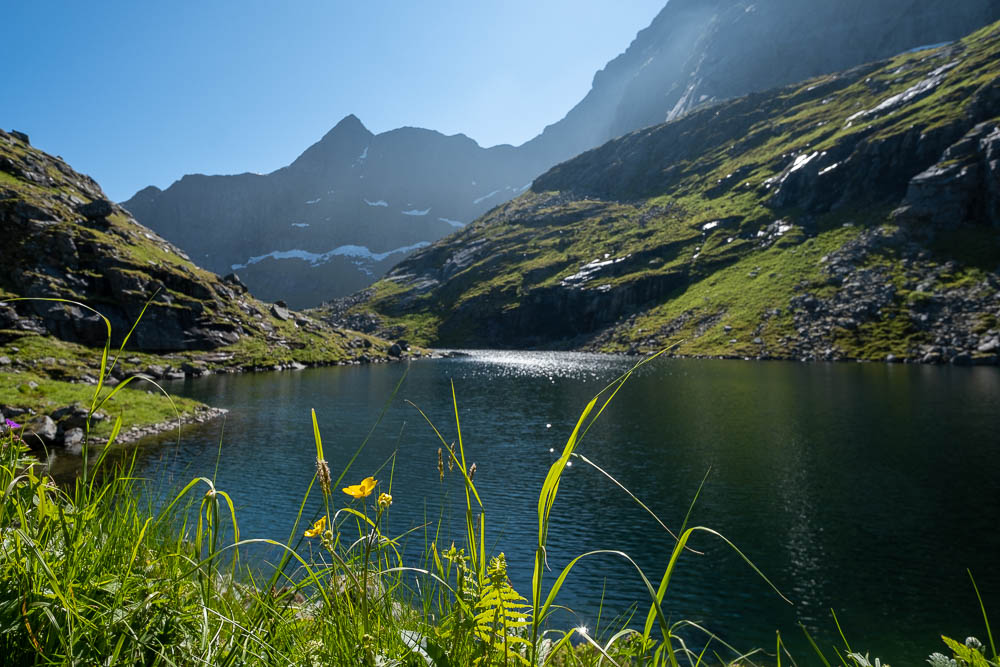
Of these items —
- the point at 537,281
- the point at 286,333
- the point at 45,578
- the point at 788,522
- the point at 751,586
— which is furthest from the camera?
the point at 537,281

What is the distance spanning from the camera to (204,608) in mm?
2643

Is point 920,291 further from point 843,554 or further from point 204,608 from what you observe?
point 204,608

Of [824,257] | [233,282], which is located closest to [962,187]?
[824,257]

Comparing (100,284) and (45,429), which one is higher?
(100,284)

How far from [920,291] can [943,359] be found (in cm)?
2483

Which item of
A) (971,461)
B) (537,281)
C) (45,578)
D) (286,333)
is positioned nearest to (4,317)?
(286,333)

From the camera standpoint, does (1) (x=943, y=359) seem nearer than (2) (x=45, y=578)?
No

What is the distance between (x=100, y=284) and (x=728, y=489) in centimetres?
9224

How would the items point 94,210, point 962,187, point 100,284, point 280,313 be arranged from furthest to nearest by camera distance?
point 962,187 → point 280,313 → point 94,210 → point 100,284

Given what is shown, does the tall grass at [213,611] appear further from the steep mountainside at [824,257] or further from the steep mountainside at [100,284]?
the steep mountainside at [824,257]

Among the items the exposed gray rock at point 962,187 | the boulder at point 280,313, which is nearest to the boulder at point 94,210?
the boulder at point 280,313

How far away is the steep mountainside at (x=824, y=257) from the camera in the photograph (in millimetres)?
99456

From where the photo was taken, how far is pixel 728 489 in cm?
2508

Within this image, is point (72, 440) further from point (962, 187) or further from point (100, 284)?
point (962, 187)
